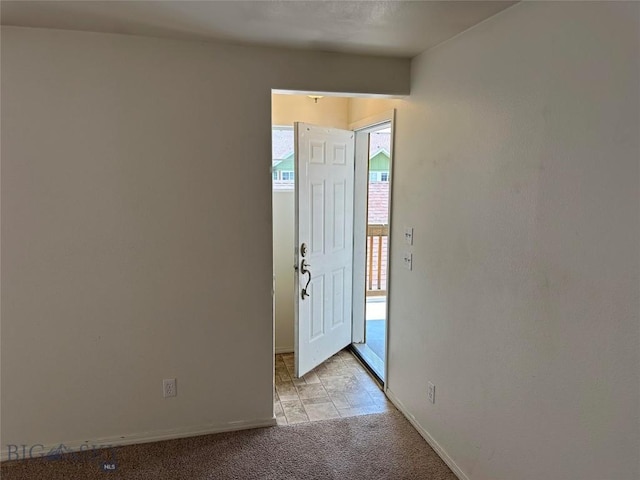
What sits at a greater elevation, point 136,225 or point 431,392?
point 136,225

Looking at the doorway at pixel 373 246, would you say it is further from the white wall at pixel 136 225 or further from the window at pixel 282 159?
the white wall at pixel 136 225

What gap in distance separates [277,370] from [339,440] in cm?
110

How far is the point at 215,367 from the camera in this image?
2.70 m

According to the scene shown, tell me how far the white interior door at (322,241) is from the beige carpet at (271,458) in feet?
2.54

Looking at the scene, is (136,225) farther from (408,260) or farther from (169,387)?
(408,260)

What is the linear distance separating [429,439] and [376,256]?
3077 millimetres

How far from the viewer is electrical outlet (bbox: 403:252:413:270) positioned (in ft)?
9.29

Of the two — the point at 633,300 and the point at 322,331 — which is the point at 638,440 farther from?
the point at 322,331

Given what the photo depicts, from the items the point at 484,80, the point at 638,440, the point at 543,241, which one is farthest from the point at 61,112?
the point at 638,440

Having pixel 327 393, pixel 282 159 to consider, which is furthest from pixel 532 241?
pixel 282 159

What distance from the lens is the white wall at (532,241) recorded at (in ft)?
4.66

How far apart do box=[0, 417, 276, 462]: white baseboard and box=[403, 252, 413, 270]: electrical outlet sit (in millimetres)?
1242

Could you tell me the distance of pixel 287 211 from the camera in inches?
150

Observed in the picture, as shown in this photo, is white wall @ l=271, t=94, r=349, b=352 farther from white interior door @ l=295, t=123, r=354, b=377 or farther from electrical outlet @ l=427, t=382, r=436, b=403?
electrical outlet @ l=427, t=382, r=436, b=403
